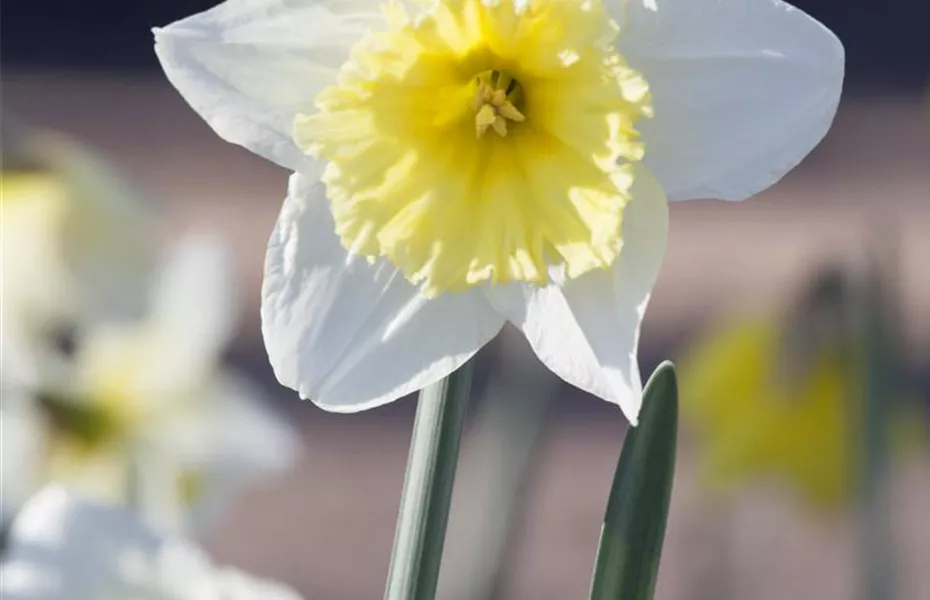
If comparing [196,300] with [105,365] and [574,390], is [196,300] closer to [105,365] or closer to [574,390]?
[105,365]

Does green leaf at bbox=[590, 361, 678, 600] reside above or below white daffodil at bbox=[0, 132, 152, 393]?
below

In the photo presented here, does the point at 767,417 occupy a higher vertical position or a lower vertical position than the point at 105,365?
higher

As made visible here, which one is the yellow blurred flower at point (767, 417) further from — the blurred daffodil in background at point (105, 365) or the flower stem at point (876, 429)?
the blurred daffodil in background at point (105, 365)

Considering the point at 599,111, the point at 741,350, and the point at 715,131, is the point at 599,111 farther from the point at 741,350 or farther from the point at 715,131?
the point at 741,350

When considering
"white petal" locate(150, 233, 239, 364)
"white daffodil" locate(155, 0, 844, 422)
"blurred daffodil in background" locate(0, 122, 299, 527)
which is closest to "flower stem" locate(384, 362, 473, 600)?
"white daffodil" locate(155, 0, 844, 422)

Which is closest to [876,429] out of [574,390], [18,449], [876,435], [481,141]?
[876,435]

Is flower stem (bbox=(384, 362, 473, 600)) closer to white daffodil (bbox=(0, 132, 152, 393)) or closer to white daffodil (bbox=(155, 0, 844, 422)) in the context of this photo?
white daffodil (bbox=(155, 0, 844, 422))
